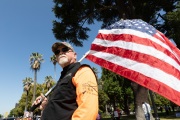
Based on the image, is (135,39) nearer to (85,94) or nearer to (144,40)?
(144,40)

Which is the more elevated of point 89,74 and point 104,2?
point 104,2

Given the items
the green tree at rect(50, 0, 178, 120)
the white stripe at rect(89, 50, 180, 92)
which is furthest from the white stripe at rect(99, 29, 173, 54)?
the green tree at rect(50, 0, 178, 120)

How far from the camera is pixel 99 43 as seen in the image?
4418 millimetres

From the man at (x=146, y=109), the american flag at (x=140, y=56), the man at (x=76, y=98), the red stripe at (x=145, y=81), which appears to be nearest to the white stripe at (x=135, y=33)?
the american flag at (x=140, y=56)

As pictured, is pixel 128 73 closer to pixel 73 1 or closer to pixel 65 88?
pixel 65 88

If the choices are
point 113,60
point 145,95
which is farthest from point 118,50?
point 145,95

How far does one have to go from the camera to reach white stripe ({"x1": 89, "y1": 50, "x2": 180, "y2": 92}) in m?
3.38

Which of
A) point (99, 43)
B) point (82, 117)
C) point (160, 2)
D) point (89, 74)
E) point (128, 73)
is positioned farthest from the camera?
point (160, 2)

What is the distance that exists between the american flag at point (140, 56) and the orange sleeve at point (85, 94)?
1.43 metres

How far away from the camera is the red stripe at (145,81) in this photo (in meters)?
3.25

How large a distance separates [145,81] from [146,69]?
0.63 ft

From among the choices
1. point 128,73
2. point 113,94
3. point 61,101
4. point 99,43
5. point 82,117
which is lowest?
point 82,117

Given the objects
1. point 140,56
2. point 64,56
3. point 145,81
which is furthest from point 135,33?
point 64,56

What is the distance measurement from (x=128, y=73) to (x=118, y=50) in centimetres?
50
